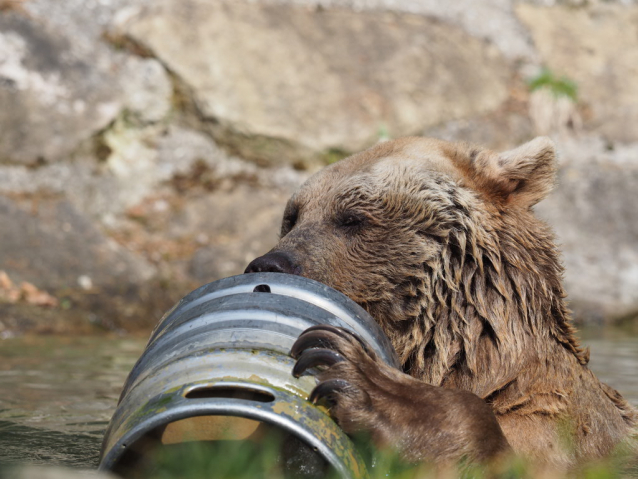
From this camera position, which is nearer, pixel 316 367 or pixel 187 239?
pixel 316 367

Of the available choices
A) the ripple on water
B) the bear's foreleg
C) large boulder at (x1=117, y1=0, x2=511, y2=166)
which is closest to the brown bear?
the bear's foreleg

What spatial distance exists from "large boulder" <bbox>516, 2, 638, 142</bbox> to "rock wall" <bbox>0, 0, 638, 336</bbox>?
1.1 inches

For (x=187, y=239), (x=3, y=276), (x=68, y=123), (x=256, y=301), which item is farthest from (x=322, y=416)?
(x=68, y=123)

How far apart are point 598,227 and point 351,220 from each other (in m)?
6.99

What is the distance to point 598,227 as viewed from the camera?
9.98m

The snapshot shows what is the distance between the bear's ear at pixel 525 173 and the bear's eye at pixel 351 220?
62cm

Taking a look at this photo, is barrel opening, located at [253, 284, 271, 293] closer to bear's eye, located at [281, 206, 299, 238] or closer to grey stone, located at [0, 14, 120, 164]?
bear's eye, located at [281, 206, 299, 238]

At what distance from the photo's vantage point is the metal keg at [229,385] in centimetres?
221

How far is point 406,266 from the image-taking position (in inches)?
141

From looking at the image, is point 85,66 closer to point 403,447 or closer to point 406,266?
point 406,266

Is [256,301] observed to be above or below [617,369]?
above

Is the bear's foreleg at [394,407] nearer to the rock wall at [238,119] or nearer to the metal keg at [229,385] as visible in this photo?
the metal keg at [229,385]

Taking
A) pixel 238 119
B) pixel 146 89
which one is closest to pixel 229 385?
pixel 238 119

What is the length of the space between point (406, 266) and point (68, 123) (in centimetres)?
696
